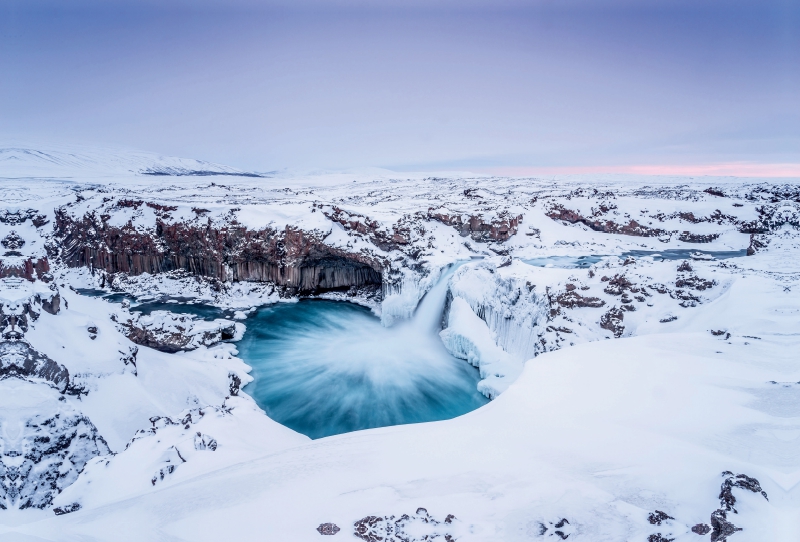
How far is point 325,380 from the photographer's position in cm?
1802

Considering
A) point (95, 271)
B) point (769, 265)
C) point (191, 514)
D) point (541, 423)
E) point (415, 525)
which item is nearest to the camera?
point (415, 525)

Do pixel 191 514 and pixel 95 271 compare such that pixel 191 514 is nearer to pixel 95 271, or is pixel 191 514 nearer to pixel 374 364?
pixel 374 364

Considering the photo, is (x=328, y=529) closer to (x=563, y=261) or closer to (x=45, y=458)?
(x=45, y=458)

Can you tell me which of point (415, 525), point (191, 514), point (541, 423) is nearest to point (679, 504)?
point (541, 423)

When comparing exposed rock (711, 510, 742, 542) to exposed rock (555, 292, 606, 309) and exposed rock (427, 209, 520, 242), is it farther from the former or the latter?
exposed rock (427, 209, 520, 242)

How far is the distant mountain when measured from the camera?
246 ft

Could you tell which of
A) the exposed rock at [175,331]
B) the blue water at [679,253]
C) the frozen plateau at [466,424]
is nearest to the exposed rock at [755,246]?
the blue water at [679,253]

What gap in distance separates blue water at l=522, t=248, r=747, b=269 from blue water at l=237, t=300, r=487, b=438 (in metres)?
10.4

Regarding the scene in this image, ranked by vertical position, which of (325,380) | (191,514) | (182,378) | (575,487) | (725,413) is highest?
(725,413)

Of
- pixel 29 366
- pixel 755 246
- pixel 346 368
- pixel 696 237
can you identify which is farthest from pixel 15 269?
pixel 696 237

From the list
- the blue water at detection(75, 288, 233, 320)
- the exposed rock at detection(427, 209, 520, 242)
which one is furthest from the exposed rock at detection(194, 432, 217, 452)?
the exposed rock at detection(427, 209, 520, 242)

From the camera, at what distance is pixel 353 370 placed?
61.3 feet

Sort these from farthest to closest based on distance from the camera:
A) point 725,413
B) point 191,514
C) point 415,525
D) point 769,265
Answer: point 769,265 → point 725,413 → point 191,514 → point 415,525

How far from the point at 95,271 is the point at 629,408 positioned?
120 ft
